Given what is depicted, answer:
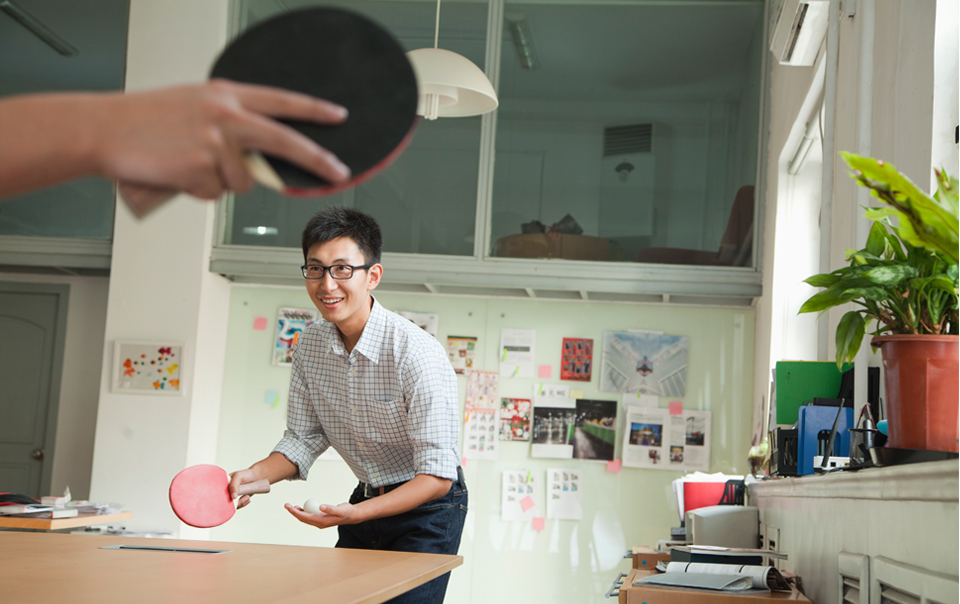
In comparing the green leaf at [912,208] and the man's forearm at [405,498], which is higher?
the green leaf at [912,208]

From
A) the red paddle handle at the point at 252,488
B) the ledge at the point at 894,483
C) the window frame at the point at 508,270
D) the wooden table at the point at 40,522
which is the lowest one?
the wooden table at the point at 40,522

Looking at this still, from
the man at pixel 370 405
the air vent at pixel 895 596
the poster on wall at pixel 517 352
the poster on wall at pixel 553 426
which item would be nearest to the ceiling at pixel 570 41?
the poster on wall at pixel 517 352

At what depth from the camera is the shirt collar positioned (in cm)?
204

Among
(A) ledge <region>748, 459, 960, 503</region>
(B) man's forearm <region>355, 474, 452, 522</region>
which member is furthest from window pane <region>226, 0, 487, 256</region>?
(A) ledge <region>748, 459, 960, 503</region>

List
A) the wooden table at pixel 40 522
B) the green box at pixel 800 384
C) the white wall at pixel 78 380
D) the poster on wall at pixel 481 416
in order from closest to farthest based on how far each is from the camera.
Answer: the green box at pixel 800 384 → the wooden table at pixel 40 522 → the poster on wall at pixel 481 416 → the white wall at pixel 78 380

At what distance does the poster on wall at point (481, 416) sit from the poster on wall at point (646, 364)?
2.06 ft

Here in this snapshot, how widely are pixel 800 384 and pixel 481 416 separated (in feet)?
8.09

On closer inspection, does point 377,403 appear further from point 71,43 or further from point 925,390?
point 71,43

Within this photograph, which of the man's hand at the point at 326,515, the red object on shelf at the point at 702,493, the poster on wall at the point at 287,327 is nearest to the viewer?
the man's hand at the point at 326,515

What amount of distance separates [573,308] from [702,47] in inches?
65.4

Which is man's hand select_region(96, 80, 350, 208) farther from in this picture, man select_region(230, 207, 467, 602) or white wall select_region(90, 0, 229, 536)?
white wall select_region(90, 0, 229, 536)

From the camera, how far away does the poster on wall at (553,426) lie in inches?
179

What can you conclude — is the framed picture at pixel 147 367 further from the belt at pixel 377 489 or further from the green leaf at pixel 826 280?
the green leaf at pixel 826 280

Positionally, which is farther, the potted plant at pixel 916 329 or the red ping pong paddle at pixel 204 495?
the red ping pong paddle at pixel 204 495
